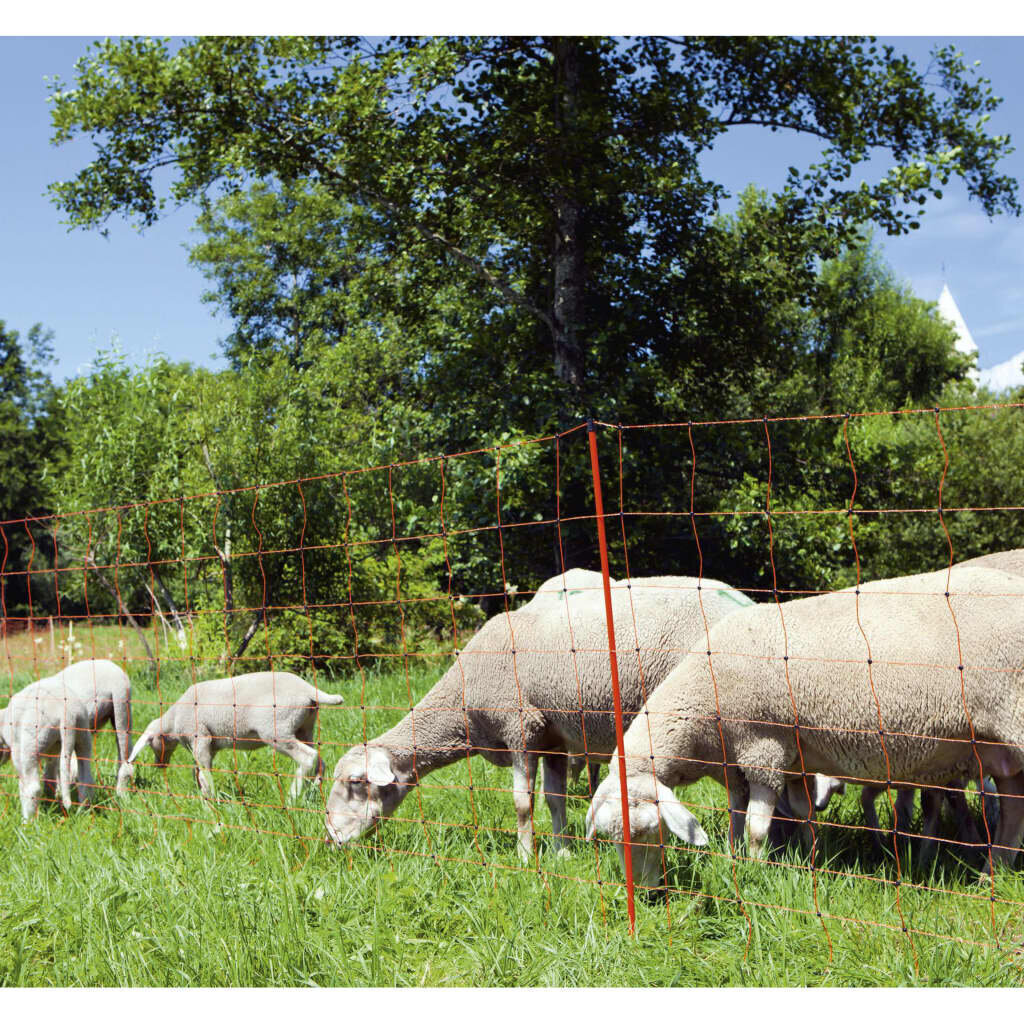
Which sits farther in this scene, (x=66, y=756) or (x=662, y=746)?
(x=66, y=756)

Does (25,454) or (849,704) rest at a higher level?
(25,454)

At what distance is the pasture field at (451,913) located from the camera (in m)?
3.63

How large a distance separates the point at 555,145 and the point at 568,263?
1.62m

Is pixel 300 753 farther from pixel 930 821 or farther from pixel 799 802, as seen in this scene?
pixel 930 821

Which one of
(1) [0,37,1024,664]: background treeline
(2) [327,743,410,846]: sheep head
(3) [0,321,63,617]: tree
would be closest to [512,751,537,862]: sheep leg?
(2) [327,743,410,846]: sheep head

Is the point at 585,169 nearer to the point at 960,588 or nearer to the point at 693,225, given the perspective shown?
the point at 693,225

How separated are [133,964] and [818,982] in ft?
8.91

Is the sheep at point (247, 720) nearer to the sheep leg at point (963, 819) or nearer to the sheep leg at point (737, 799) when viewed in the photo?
the sheep leg at point (737, 799)

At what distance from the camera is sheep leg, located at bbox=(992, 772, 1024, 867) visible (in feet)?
15.3

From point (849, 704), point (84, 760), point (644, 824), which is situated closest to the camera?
point (644, 824)

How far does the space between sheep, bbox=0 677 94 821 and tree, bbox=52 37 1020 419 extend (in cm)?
755

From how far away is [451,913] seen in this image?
417cm

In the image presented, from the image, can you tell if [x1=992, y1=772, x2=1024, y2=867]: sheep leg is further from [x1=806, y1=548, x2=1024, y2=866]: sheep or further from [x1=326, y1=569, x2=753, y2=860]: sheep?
[x1=326, y1=569, x2=753, y2=860]: sheep

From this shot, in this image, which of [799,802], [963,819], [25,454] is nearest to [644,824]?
[799,802]
